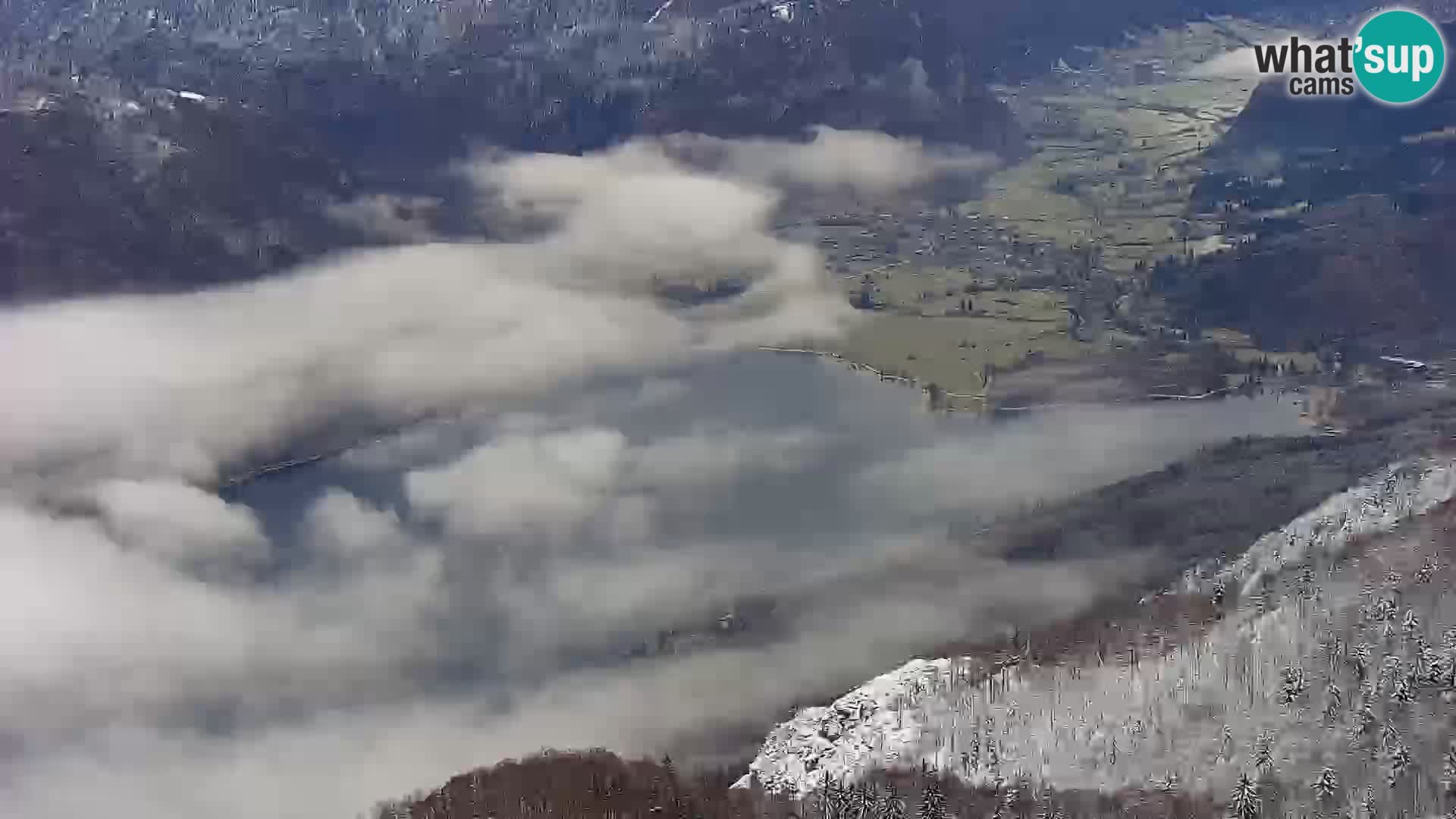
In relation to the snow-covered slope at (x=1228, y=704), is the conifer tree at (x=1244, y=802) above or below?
below

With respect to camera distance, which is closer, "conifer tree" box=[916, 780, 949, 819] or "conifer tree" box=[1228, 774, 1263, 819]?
"conifer tree" box=[1228, 774, 1263, 819]

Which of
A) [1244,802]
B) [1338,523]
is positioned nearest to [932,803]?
[1244,802]

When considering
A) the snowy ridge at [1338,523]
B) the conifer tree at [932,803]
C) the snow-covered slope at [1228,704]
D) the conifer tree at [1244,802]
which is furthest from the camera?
the snowy ridge at [1338,523]

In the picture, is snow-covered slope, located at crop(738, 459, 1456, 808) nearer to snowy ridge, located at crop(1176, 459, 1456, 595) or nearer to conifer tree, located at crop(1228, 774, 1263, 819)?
snowy ridge, located at crop(1176, 459, 1456, 595)

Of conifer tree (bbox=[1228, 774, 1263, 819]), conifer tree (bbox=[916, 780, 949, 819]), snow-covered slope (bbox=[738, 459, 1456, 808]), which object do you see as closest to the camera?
conifer tree (bbox=[1228, 774, 1263, 819])

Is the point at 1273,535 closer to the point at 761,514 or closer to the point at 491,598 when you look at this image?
the point at 761,514

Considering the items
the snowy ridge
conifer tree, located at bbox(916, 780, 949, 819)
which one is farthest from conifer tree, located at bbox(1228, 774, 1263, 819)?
the snowy ridge

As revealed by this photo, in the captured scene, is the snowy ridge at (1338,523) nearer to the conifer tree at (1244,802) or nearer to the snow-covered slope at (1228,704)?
the snow-covered slope at (1228,704)

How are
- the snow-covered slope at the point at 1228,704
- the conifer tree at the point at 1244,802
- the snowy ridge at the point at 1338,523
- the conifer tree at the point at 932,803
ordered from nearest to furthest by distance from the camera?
the conifer tree at the point at 1244,802, the snow-covered slope at the point at 1228,704, the conifer tree at the point at 932,803, the snowy ridge at the point at 1338,523

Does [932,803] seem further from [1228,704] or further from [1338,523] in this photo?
[1338,523]

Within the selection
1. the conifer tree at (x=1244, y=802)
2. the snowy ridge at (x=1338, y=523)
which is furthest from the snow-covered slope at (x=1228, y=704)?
the conifer tree at (x=1244, y=802)
